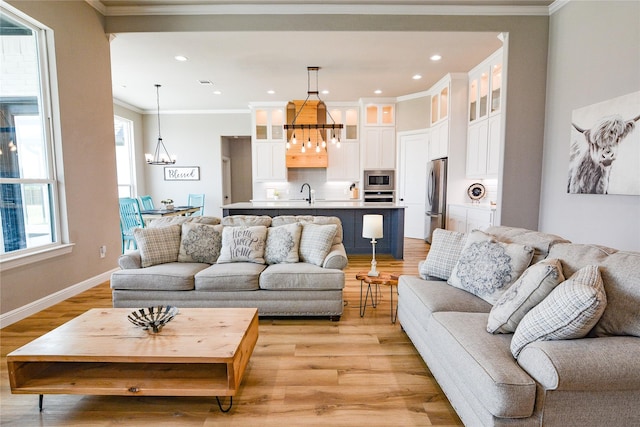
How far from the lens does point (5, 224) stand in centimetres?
280

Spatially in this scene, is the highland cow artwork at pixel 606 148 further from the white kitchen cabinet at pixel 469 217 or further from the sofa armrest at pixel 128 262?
the sofa armrest at pixel 128 262

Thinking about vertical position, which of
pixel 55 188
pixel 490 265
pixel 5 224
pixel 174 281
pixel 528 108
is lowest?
pixel 174 281

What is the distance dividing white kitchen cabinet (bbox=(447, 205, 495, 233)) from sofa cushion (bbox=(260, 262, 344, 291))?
8.89ft

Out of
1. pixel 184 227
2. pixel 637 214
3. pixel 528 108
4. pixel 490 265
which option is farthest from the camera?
pixel 528 108

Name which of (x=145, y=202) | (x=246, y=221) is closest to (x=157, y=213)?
(x=145, y=202)

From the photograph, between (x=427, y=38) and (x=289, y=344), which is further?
(x=427, y=38)

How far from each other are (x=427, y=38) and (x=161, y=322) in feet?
14.0

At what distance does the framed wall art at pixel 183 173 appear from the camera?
797 centimetres

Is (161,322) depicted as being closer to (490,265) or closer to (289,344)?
(289,344)

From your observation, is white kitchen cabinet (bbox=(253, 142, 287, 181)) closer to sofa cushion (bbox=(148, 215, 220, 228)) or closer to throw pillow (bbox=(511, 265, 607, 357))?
sofa cushion (bbox=(148, 215, 220, 228))

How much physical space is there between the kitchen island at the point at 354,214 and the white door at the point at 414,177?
155cm

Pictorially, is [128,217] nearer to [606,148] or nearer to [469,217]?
[469,217]

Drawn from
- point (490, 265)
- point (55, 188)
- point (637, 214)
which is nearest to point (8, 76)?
point (55, 188)

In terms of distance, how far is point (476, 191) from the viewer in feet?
18.1
